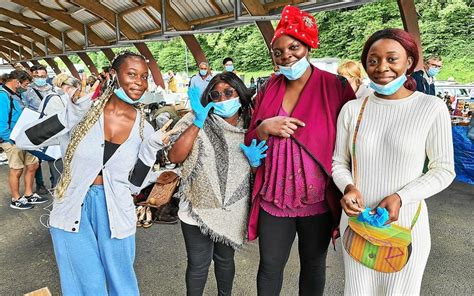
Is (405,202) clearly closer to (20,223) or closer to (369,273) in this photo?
(369,273)

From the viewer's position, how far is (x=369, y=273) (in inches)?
56.2

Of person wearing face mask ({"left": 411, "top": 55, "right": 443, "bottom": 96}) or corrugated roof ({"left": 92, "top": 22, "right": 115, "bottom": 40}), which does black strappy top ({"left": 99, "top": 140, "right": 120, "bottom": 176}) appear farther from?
corrugated roof ({"left": 92, "top": 22, "right": 115, "bottom": 40})

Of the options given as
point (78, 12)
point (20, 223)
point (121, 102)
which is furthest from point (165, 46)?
point (121, 102)

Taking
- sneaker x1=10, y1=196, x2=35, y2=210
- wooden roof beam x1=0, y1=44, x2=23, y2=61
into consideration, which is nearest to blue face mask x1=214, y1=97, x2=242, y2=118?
sneaker x1=10, y1=196, x2=35, y2=210

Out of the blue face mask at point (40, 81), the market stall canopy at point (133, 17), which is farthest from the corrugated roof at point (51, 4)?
the blue face mask at point (40, 81)

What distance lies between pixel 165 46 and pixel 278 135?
31846 millimetres

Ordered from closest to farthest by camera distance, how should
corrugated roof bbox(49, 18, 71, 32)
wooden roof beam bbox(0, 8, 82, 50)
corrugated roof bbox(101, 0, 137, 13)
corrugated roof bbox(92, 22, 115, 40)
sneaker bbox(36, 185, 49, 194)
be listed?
sneaker bbox(36, 185, 49, 194) < corrugated roof bbox(101, 0, 137, 13) < corrugated roof bbox(92, 22, 115, 40) < wooden roof beam bbox(0, 8, 82, 50) < corrugated roof bbox(49, 18, 71, 32)

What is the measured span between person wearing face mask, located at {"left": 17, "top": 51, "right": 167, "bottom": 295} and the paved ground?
3.31ft

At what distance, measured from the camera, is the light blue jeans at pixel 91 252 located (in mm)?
1680

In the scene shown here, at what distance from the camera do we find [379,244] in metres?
1.33

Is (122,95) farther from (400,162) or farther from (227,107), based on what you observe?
(400,162)

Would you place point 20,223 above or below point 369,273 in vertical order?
below

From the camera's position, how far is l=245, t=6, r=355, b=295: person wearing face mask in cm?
154

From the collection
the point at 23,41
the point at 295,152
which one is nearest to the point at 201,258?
the point at 295,152
